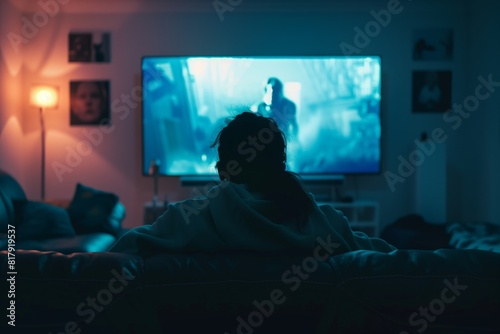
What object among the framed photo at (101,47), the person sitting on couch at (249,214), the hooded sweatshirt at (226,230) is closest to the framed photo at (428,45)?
the framed photo at (101,47)

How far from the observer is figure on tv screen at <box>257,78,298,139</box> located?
481 cm

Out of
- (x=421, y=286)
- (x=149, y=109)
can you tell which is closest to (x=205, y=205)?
(x=421, y=286)

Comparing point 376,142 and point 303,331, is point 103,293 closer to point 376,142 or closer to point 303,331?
point 303,331

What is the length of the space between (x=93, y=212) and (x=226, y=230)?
264cm

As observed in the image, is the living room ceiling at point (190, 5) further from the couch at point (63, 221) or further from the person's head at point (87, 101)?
the couch at point (63, 221)

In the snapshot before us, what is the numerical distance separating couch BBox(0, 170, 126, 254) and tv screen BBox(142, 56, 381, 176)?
1238 millimetres

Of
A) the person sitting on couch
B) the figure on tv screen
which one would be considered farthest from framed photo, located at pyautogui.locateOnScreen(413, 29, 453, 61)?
the person sitting on couch

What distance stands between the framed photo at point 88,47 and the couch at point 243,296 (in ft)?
14.1

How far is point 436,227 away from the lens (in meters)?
4.20

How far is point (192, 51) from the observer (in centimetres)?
500

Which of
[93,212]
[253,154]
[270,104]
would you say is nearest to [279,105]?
[270,104]

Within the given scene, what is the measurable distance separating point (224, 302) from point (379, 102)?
13.7 ft

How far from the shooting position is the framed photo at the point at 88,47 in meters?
4.97

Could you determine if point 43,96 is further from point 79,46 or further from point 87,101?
point 79,46
